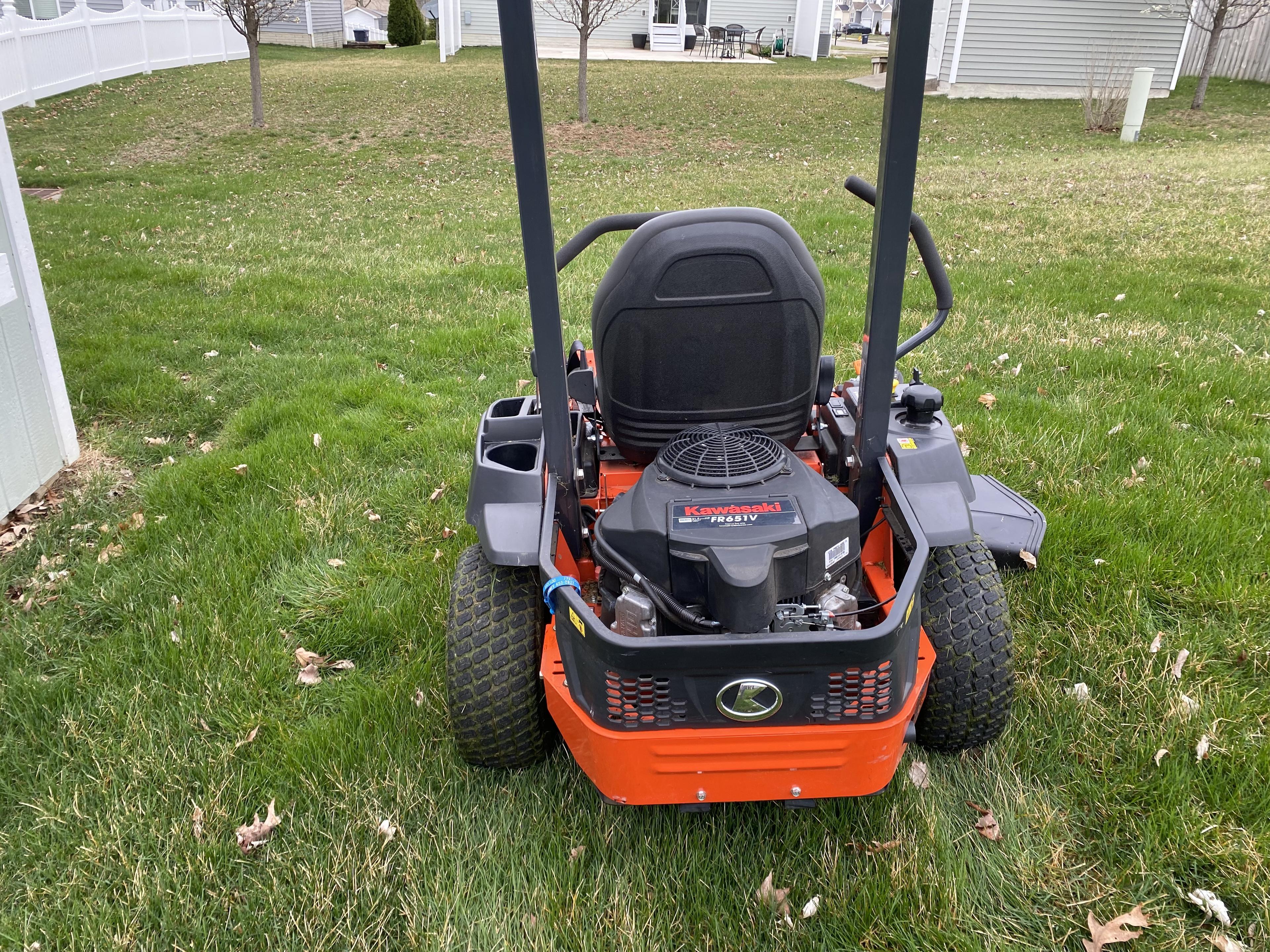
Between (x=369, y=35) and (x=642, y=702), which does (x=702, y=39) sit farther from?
(x=642, y=702)

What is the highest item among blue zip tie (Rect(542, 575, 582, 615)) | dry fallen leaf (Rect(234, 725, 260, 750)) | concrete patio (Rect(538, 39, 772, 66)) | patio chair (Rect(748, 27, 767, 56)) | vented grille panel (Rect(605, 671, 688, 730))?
patio chair (Rect(748, 27, 767, 56))

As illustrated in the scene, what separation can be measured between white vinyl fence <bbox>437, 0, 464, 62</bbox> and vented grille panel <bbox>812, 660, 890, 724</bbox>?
2485cm

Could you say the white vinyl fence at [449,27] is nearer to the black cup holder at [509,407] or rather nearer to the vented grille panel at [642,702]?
the black cup holder at [509,407]

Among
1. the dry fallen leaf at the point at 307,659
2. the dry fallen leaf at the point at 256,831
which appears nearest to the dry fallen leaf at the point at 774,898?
the dry fallen leaf at the point at 256,831

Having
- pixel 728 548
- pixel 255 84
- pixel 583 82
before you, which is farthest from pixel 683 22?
pixel 728 548

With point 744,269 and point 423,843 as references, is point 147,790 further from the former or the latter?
point 744,269

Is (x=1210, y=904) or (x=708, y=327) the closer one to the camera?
(x=1210, y=904)

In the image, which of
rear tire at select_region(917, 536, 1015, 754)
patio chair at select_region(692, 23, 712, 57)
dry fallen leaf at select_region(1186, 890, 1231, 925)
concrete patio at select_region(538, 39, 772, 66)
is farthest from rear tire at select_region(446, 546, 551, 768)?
patio chair at select_region(692, 23, 712, 57)

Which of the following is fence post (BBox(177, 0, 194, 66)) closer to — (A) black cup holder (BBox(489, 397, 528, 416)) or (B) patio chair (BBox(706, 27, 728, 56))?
(B) patio chair (BBox(706, 27, 728, 56))

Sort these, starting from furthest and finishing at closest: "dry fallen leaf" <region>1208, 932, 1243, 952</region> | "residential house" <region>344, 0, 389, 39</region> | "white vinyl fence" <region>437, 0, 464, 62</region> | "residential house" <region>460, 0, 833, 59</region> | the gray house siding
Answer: "residential house" <region>344, 0, 389, 39</region> < "residential house" <region>460, 0, 833, 59</region> < "white vinyl fence" <region>437, 0, 464, 62</region> < the gray house siding < "dry fallen leaf" <region>1208, 932, 1243, 952</region>

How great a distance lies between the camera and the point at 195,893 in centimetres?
206

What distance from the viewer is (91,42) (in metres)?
17.7

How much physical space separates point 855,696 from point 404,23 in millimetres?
33520

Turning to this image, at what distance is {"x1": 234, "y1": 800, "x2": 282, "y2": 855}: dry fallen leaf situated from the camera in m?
2.18
